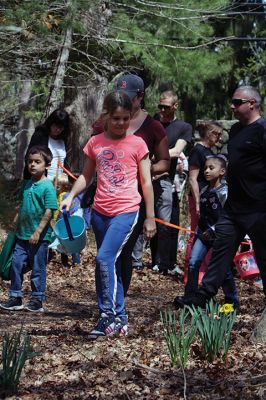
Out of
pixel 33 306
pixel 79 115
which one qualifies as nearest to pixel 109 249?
pixel 33 306

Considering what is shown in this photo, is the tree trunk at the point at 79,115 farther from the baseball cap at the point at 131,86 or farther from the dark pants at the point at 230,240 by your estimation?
the dark pants at the point at 230,240

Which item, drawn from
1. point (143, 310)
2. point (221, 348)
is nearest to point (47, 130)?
point (143, 310)

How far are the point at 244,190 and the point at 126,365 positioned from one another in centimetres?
188

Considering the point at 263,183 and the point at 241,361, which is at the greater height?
the point at 263,183

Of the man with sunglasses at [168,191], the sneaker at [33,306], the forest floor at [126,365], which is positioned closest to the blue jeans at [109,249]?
the forest floor at [126,365]

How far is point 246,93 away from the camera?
689 centimetres

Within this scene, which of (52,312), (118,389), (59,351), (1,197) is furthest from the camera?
(52,312)

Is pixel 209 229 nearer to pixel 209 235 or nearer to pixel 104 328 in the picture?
pixel 209 235

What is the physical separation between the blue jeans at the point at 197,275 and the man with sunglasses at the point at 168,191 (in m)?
1.85

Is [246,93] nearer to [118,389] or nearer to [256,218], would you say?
[256,218]

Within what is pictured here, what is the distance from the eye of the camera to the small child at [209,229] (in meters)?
7.92

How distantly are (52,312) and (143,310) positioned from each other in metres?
0.91

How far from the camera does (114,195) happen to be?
6.22m

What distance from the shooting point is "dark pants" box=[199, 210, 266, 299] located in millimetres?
6711
